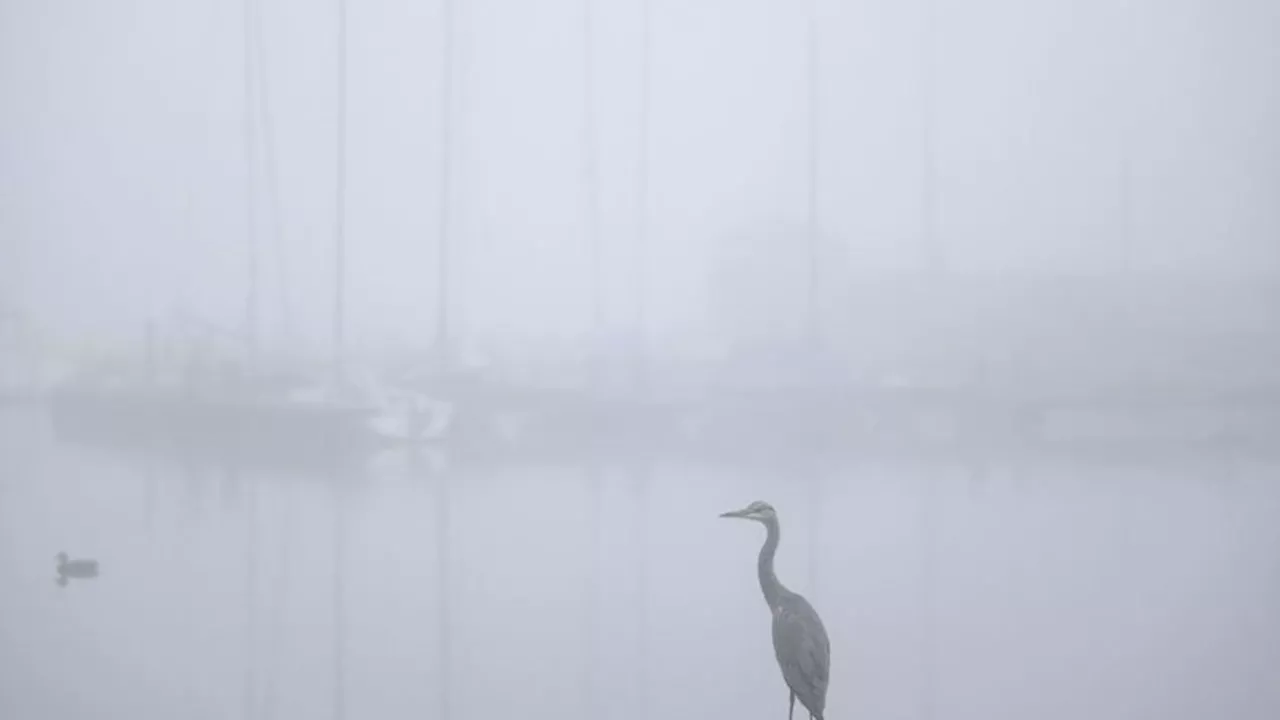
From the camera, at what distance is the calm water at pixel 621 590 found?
11.7 ft

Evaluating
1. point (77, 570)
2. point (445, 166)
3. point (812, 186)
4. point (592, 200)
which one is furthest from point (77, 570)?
point (812, 186)

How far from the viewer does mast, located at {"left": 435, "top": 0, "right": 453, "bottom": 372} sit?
8.86m

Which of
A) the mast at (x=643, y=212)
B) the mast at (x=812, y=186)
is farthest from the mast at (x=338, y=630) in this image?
the mast at (x=812, y=186)

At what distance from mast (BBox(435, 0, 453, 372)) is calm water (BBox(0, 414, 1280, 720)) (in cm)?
122

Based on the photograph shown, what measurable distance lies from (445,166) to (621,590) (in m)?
4.72

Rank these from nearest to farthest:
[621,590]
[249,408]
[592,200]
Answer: [621,590] < [249,408] < [592,200]

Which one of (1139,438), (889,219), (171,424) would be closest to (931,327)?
(889,219)

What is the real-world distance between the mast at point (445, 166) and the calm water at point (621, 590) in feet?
3.99

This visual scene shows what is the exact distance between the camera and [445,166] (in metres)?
9.02

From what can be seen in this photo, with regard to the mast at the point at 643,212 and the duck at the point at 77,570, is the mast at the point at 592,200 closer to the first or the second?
the mast at the point at 643,212

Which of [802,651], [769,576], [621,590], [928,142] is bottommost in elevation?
[621,590]

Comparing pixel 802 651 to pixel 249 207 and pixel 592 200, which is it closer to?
pixel 592 200

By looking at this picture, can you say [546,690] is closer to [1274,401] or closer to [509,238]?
[509,238]

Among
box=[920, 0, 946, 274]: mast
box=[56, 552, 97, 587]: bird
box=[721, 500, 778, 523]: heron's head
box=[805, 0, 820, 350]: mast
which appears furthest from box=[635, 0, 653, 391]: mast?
box=[721, 500, 778, 523]: heron's head
